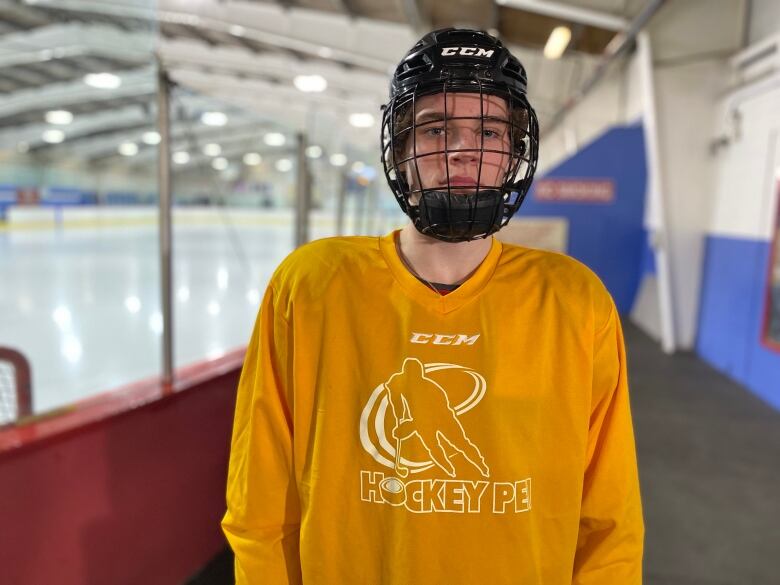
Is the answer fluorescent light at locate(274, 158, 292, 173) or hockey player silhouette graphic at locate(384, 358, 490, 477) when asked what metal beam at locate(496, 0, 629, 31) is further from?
hockey player silhouette graphic at locate(384, 358, 490, 477)

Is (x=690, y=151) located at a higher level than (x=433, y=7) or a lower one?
lower

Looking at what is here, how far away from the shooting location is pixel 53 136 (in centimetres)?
1097

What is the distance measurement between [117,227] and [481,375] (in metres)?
15.8

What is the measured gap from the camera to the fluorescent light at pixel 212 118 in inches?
101

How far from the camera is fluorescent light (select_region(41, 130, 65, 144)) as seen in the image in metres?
10.4

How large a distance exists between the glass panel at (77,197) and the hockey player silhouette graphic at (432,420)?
1.28 m

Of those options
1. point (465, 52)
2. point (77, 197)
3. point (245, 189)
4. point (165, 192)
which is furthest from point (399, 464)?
point (77, 197)

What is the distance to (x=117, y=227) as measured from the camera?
1474cm

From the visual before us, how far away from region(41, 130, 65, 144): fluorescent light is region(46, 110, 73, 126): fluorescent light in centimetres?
19

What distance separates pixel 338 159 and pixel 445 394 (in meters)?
3.27

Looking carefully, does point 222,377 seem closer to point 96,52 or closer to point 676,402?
point 676,402

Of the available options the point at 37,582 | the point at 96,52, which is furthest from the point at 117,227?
the point at 37,582

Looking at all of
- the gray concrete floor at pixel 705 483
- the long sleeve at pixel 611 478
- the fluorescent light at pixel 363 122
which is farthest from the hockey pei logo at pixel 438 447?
the fluorescent light at pixel 363 122

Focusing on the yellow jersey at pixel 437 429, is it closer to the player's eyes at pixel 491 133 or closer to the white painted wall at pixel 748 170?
the player's eyes at pixel 491 133
